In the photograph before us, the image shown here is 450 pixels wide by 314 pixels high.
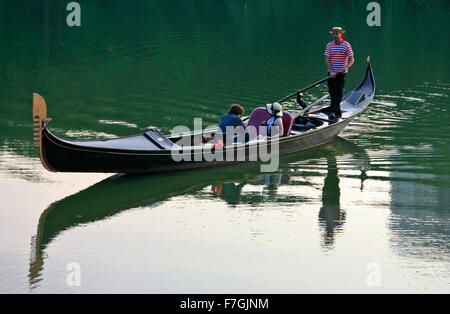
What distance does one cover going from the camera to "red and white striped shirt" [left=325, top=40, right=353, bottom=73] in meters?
12.1

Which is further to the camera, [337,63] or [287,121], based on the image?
[337,63]

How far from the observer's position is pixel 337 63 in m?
12.2

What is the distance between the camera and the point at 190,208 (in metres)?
9.41

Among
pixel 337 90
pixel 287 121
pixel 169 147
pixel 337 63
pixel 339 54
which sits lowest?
pixel 169 147

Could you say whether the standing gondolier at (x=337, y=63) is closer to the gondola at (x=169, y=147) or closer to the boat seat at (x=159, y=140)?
the gondola at (x=169, y=147)

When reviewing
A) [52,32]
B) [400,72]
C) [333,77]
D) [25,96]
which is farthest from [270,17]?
[333,77]

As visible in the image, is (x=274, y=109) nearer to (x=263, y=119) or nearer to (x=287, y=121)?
(x=287, y=121)

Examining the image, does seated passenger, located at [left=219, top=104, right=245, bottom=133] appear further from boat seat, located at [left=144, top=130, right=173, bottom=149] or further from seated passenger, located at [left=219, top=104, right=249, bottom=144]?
boat seat, located at [left=144, top=130, right=173, bottom=149]

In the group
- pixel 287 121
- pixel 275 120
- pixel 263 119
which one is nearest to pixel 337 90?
pixel 287 121

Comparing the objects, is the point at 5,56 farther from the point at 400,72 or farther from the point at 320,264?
the point at 320,264

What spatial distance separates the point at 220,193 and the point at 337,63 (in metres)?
3.41

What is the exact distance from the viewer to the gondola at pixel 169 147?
938 centimetres

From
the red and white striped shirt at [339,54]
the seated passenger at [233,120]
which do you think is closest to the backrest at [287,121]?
the seated passenger at [233,120]

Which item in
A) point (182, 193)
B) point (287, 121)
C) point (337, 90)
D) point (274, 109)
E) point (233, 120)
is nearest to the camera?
point (182, 193)
